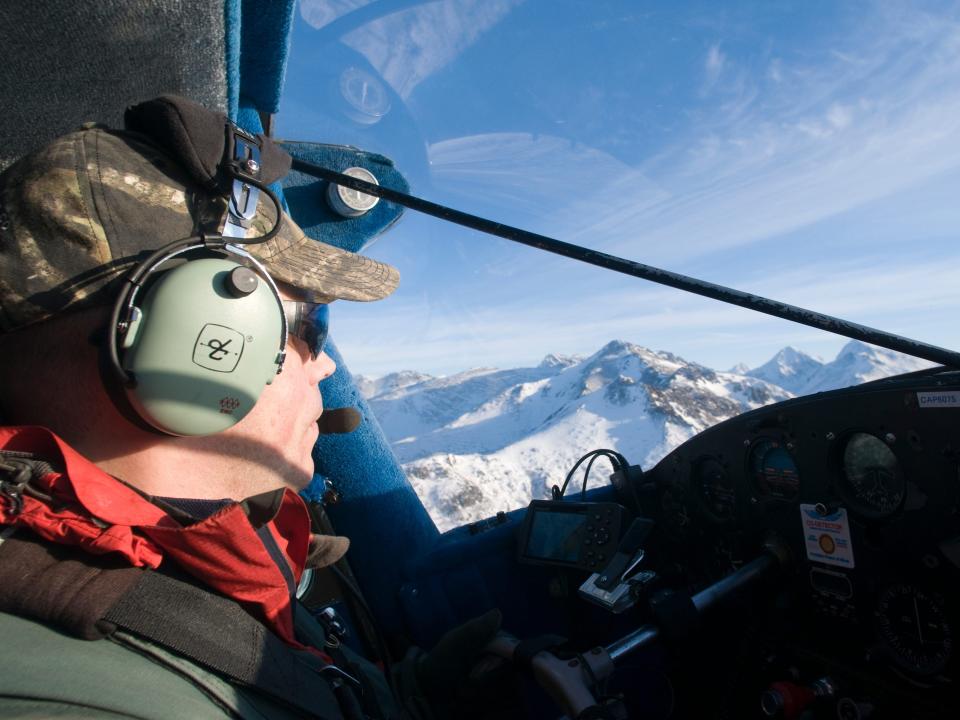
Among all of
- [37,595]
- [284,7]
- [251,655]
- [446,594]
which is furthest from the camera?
[446,594]

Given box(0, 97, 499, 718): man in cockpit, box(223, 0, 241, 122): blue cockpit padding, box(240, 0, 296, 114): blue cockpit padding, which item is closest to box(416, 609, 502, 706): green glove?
box(0, 97, 499, 718): man in cockpit

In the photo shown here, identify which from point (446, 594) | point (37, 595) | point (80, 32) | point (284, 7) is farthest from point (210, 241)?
point (446, 594)

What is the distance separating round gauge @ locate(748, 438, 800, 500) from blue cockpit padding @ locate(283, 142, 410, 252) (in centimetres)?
203

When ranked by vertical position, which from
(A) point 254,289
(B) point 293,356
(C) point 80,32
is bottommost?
(B) point 293,356

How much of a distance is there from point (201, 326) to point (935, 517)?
1820mm

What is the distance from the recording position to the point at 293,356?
117 centimetres

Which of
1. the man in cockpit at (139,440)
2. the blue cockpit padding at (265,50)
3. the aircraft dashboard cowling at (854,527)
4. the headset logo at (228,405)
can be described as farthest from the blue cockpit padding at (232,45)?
the aircraft dashboard cowling at (854,527)

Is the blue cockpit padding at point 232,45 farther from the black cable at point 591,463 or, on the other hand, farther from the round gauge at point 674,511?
the round gauge at point 674,511

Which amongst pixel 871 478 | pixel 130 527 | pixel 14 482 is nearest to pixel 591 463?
pixel 871 478

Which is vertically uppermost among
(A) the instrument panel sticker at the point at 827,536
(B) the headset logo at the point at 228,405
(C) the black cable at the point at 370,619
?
(B) the headset logo at the point at 228,405

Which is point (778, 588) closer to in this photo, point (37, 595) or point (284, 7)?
point (37, 595)

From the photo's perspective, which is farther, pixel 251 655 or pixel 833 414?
pixel 833 414

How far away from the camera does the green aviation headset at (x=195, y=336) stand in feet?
2.60

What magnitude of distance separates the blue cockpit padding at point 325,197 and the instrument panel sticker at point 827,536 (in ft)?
7.45
